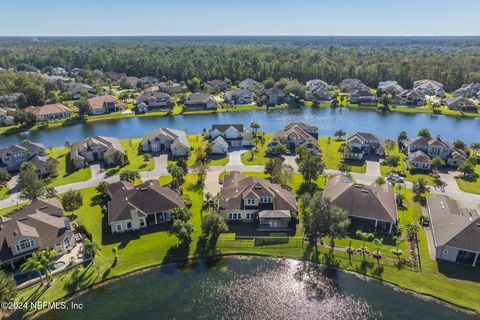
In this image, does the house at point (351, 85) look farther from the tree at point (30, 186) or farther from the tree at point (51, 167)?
the tree at point (30, 186)

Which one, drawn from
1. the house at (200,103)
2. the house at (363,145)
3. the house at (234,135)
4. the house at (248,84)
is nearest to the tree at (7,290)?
the house at (234,135)

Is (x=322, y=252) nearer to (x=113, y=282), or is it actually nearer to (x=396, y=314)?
(x=396, y=314)

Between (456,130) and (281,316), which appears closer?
(281,316)

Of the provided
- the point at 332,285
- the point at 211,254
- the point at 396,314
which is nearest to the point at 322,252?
the point at 332,285

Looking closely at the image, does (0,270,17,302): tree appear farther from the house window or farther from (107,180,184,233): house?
(107,180,184,233): house

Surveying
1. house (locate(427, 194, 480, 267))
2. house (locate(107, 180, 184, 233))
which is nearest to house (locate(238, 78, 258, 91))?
house (locate(107, 180, 184, 233))
